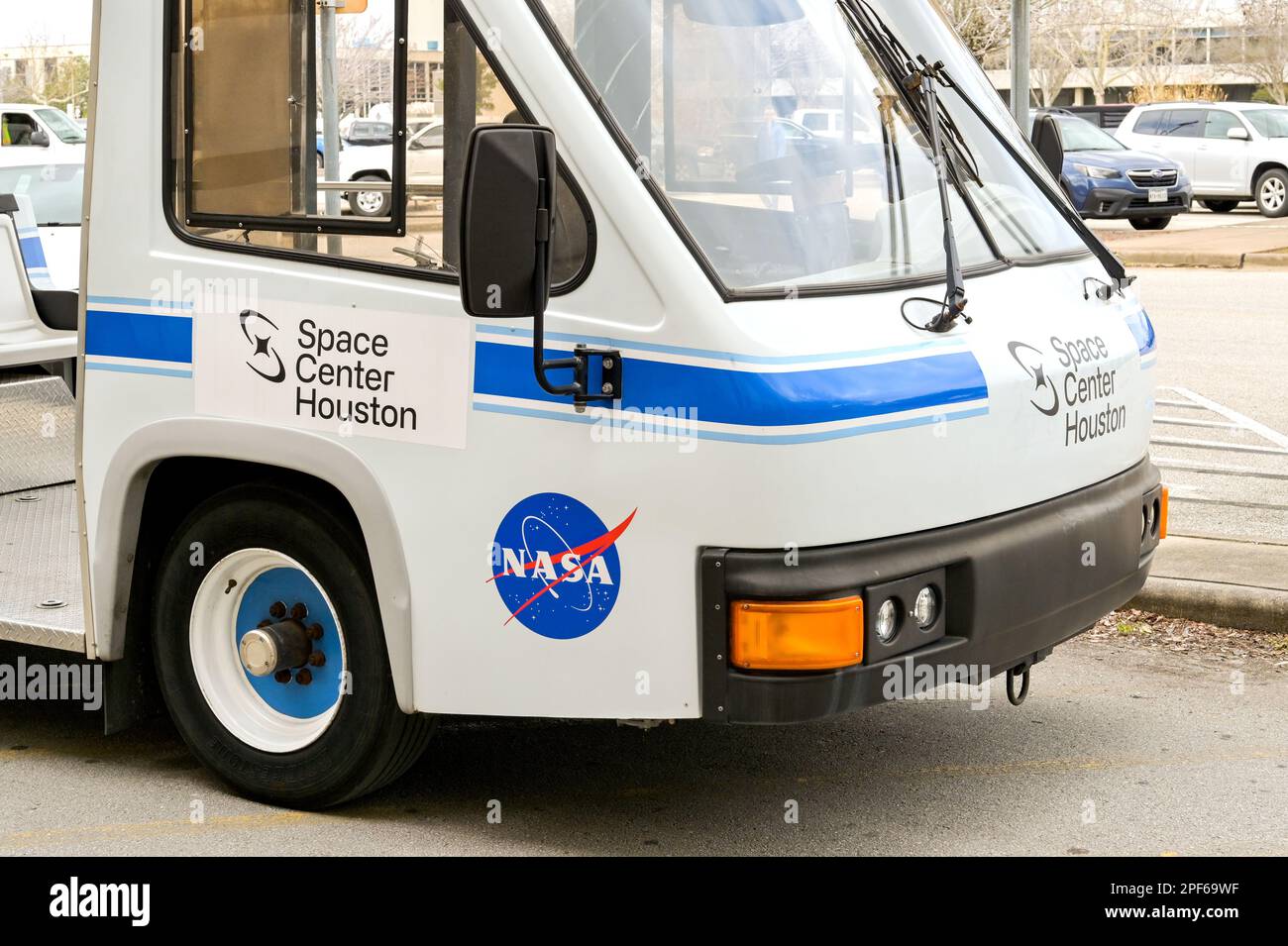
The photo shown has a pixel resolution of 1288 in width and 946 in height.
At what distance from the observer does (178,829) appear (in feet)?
15.5

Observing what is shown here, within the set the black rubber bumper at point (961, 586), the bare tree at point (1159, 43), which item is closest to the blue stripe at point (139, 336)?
the black rubber bumper at point (961, 586)

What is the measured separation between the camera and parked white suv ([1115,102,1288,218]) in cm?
2580

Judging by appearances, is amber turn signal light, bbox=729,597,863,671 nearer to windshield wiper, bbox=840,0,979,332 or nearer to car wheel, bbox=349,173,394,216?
windshield wiper, bbox=840,0,979,332

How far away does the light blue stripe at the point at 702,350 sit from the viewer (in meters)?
3.91

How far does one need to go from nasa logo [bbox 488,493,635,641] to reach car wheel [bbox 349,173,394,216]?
2.72 feet

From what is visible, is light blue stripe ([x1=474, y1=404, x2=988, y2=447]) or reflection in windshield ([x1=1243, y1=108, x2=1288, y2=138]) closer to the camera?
light blue stripe ([x1=474, y1=404, x2=988, y2=447])

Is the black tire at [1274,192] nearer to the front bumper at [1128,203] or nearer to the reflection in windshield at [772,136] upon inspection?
the front bumper at [1128,203]

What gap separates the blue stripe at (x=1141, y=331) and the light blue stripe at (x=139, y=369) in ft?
8.83

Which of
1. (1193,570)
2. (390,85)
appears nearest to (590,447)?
(390,85)

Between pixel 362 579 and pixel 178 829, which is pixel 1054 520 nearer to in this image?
pixel 362 579

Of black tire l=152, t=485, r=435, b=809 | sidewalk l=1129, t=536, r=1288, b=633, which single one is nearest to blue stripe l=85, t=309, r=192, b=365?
black tire l=152, t=485, r=435, b=809

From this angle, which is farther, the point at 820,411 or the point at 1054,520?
the point at 1054,520

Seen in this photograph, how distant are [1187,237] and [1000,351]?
739 inches

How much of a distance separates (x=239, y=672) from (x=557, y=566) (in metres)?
1.23
